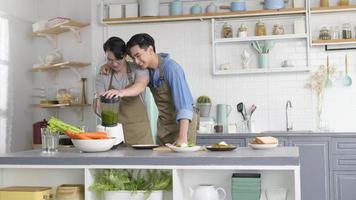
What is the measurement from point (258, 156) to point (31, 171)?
1401 mm

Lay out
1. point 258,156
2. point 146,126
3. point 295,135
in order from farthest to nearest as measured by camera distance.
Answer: point 295,135 → point 146,126 → point 258,156

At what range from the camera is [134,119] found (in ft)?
12.6

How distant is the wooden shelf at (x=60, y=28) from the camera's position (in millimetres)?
5825

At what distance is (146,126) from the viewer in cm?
387

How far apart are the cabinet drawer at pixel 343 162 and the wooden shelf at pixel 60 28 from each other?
337 cm

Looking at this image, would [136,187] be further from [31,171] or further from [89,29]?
[89,29]

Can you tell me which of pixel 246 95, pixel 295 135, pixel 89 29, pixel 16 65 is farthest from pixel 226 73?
pixel 16 65

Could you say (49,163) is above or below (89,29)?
below

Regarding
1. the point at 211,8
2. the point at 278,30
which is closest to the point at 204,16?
the point at 211,8

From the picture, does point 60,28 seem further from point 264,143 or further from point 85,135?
point 264,143

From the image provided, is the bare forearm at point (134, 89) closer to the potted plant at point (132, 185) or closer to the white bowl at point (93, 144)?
the white bowl at point (93, 144)

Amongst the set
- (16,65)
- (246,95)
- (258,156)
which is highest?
(16,65)

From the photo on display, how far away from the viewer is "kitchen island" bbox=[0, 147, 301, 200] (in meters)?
2.44

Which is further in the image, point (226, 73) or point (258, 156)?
point (226, 73)
